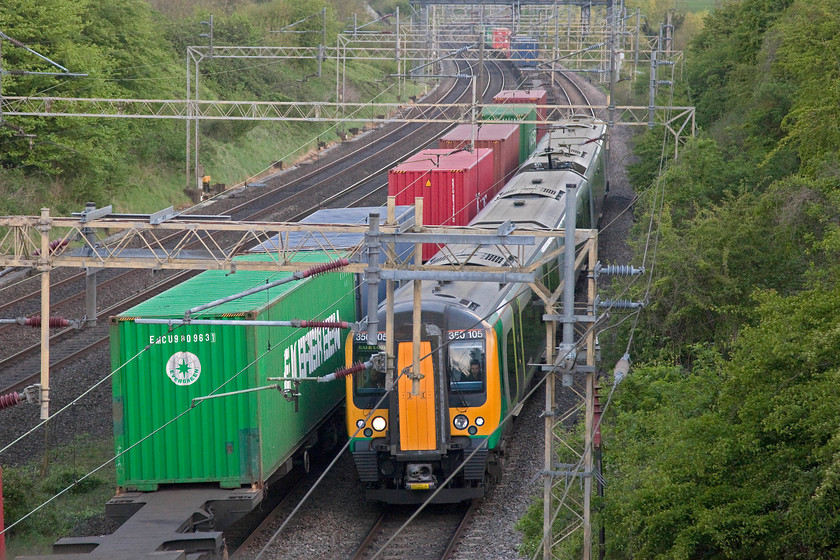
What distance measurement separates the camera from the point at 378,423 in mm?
13969

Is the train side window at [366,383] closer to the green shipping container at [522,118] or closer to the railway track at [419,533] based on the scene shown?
the railway track at [419,533]

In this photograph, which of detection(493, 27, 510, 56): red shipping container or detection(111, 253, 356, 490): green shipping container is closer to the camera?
detection(111, 253, 356, 490): green shipping container

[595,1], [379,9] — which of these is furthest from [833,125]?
[379,9]

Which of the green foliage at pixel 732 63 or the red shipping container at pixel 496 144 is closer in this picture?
the red shipping container at pixel 496 144

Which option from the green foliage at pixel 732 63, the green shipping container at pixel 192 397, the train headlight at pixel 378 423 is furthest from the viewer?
the green foliage at pixel 732 63

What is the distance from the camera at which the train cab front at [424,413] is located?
45.2 feet

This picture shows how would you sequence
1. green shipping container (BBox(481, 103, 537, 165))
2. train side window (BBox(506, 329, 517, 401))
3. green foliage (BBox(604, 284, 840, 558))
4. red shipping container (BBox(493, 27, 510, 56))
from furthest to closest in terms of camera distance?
red shipping container (BBox(493, 27, 510, 56)) → green shipping container (BBox(481, 103, 537, 165)) → train side window (BBox(506, 329, 517, 401)) → green foliage (BBox(604, 284, 840, 558))

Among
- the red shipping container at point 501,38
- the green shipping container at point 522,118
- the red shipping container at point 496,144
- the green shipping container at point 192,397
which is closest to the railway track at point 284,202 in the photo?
the red shipping container at point 501,38

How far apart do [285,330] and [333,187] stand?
1023 inches

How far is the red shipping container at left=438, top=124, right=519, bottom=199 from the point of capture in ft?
91.6

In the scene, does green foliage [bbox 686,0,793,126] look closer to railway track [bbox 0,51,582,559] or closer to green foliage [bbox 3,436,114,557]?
railway track [bbox 0,51,582,559]

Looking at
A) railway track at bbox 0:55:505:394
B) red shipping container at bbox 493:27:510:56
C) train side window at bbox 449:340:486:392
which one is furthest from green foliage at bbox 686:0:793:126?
red shipping container at bbox 493:27:510:56

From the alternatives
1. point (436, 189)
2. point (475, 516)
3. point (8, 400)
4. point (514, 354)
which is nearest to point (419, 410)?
point (475, 516)

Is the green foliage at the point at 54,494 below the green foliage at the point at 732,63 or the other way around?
below
